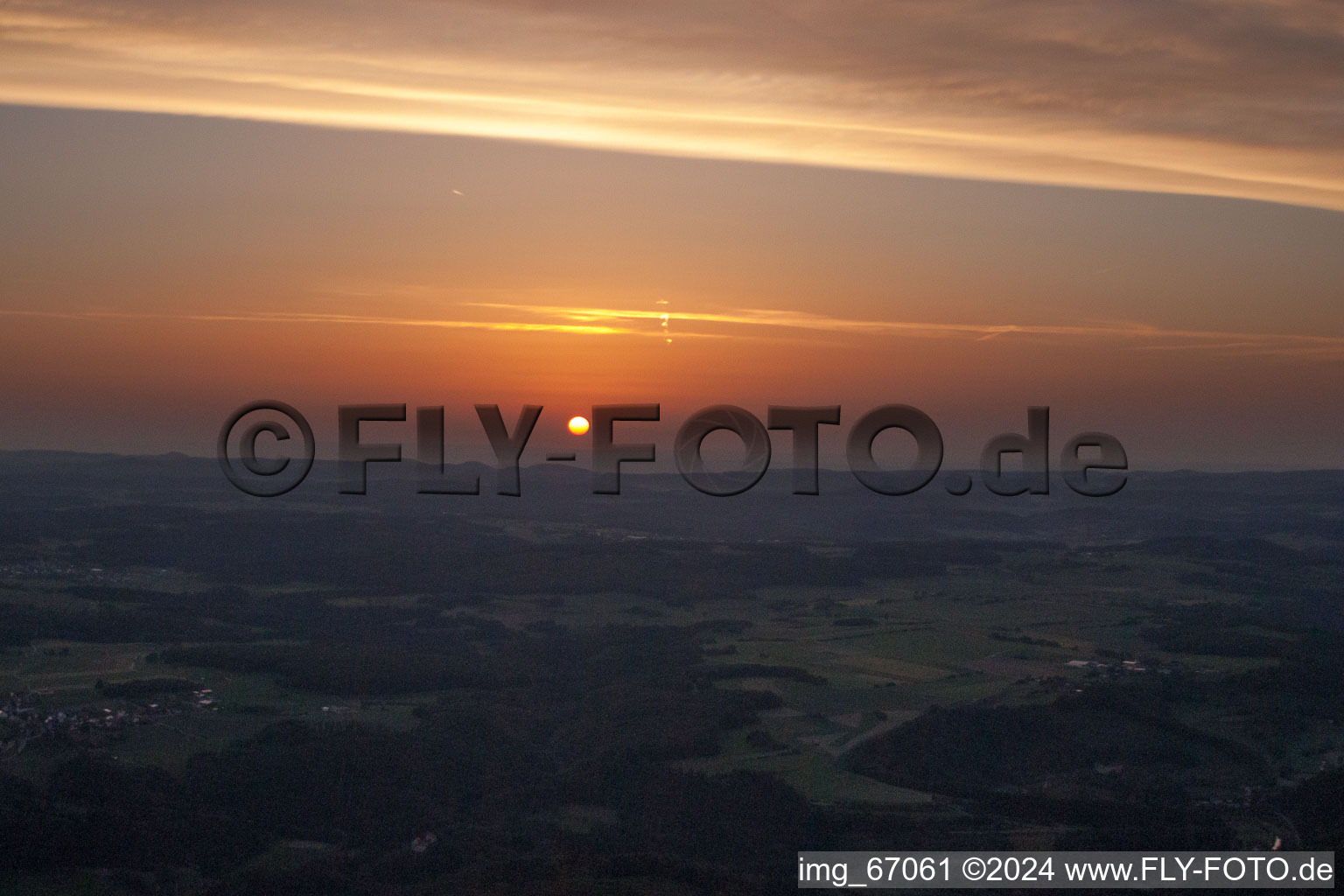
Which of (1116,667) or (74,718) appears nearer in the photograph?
(74,718)

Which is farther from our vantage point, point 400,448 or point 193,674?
point 193,674

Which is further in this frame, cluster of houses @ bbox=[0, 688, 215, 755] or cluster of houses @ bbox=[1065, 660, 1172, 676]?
cluster of houses @ bbox=[1065, 660, 1172, 676]

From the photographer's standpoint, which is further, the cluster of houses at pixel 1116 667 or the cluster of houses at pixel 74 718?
the cluster of houses at pixel 1116 667

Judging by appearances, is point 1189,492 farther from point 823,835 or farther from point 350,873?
point 350,873

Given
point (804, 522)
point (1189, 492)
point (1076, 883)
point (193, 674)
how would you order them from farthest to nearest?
point (1189, 492) < point (804, 522) < point (193, 674) < point (1076, 883)

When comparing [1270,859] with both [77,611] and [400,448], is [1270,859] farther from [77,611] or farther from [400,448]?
[77,611]

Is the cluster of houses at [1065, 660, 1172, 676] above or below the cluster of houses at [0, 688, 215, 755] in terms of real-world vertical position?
above

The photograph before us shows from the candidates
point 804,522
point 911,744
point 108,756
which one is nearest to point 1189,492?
point 804,522

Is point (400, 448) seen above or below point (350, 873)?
above

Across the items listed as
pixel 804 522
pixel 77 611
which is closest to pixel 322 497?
pixel 804 522

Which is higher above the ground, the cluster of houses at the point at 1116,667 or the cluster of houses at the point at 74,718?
the cluster of houses at the point at 1116,667

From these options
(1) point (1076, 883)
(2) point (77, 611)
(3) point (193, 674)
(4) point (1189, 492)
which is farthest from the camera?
(4) point (1189, 492)
